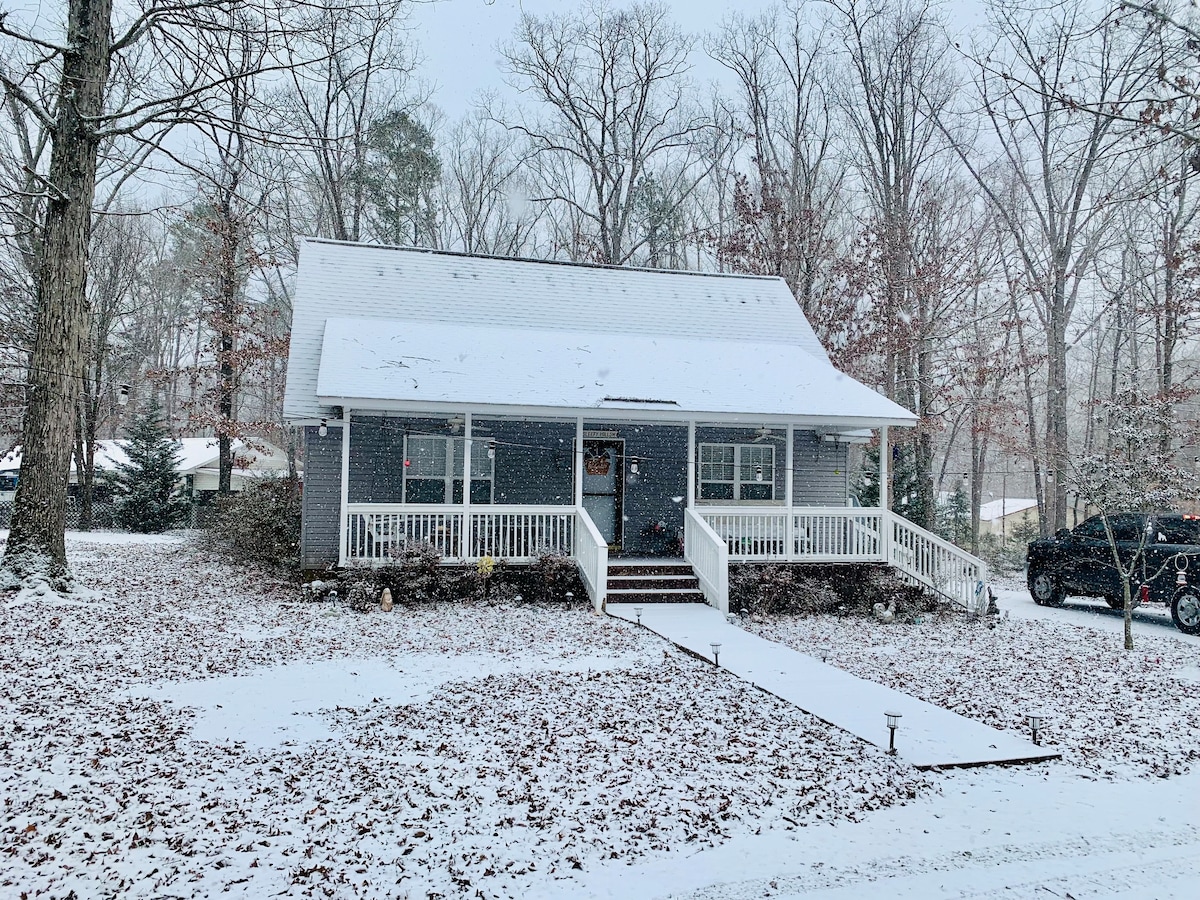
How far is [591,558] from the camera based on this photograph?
11875 mm

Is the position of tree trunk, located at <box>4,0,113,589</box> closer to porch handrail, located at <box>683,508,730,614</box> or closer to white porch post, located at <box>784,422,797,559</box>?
porch handrail, located at <box>683,508,730,614</box>

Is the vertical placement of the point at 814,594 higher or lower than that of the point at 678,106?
lower

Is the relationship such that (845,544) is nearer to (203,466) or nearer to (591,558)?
→ (591,558)

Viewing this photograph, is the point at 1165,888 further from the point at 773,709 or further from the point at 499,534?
the point at 499,534

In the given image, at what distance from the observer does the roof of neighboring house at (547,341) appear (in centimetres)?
1247

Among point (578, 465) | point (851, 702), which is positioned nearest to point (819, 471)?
point (578, 465)

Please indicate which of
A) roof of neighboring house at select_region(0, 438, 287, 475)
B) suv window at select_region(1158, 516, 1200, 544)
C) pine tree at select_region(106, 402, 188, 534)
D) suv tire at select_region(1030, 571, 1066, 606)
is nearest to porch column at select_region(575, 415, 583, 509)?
suv tire at select_region(1030, 571, 1066, 606)

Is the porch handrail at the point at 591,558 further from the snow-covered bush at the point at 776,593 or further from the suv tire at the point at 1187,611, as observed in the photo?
the suv tire at the point at 1187,611

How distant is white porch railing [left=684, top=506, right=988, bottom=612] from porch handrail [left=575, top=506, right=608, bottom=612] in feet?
5.96

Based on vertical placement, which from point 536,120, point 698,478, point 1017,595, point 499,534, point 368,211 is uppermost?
point 536,120

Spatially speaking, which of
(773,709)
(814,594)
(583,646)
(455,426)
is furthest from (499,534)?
(773,709)

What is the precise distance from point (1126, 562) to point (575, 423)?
9.17 meters

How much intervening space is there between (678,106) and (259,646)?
25170mm

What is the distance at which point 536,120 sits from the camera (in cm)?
2884
